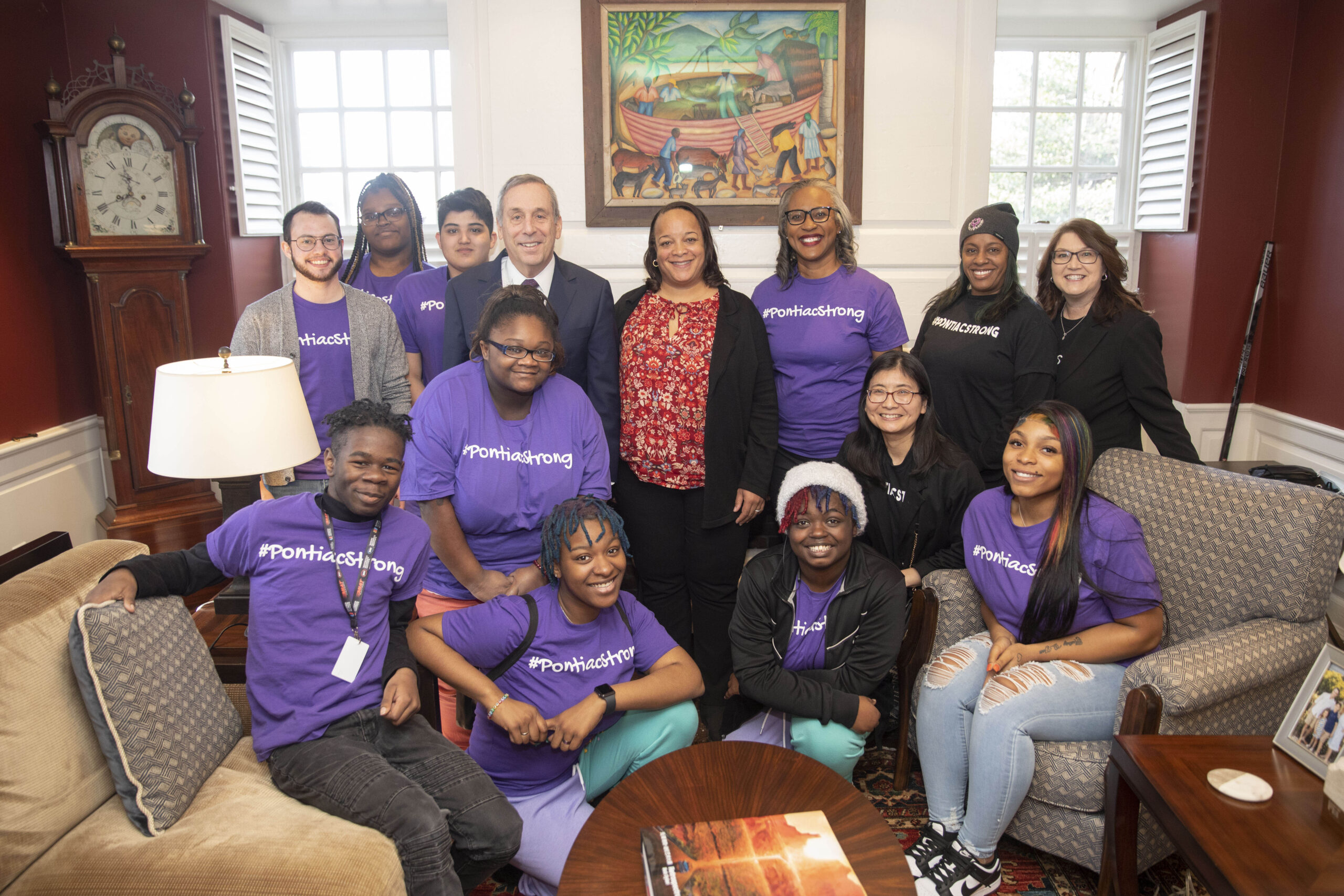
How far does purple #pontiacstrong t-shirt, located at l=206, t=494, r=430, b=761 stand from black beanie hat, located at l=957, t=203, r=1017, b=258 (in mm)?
2065

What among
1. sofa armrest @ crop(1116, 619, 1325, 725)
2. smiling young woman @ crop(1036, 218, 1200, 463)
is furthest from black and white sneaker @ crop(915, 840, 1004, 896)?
smiling young woman @ crop(1036, 218, 1200, 463)

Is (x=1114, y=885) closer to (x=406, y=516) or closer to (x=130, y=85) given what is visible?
(x=406, y=516)

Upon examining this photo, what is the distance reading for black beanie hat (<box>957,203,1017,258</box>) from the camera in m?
2.67

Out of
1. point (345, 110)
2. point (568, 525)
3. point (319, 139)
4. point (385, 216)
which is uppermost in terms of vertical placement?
point (345, 110)

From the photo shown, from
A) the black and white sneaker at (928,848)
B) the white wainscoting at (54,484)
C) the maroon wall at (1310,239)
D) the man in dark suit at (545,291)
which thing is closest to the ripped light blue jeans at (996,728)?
the black and white sneaker at (928,848)

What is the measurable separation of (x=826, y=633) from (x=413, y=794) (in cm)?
109

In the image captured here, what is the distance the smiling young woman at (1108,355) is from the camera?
262cm

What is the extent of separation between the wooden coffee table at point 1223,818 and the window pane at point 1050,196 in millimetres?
3695

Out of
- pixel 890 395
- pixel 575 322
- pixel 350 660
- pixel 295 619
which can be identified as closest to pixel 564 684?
pixel 350 660

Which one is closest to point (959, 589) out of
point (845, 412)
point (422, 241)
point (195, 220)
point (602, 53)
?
point (845, 412)

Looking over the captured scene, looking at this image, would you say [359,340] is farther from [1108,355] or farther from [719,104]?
[1108,355]

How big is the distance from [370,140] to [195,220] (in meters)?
1.12

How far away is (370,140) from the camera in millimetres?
4879

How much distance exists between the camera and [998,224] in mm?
2664
